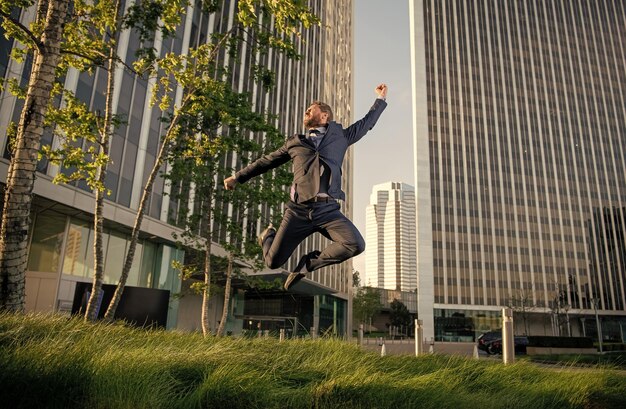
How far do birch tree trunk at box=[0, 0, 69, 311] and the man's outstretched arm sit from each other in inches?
221

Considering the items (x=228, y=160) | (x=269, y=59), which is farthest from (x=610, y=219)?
(x=228, y=160)

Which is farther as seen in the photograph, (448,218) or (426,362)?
(448,218)

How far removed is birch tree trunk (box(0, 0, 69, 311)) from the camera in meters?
6.81

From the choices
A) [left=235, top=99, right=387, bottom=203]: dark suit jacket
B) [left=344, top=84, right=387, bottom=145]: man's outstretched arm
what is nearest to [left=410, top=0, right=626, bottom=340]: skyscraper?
[left=344, top=84, right=387, bottom=145]: man's outstretched arm

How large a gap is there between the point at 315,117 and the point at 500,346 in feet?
91.0

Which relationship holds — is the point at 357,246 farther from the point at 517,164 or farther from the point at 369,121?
the point at 517,164

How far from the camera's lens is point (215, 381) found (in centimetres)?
386

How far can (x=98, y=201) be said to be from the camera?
10.3 m

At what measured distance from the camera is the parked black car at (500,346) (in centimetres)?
2659

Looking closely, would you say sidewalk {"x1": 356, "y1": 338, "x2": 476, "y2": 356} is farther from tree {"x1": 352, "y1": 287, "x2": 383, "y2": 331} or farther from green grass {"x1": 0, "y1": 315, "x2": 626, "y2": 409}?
tree {"x1": 352, "y1": 287, "x2": 383, "y2": 331}

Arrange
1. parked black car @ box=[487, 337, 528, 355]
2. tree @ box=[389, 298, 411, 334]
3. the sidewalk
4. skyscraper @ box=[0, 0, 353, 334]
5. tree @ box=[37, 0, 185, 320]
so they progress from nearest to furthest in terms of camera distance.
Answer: tree @ box=[37, 0, 185, 320], the sidewalk, skyscraper @ box=[0, 0, 353, 334], parked black car @ box=[487, 337, 528, 355], tree @ box=[389, 298, 411, 334]

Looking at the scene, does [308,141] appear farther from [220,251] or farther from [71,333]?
[220,251]

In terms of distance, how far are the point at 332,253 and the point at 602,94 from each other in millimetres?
111981

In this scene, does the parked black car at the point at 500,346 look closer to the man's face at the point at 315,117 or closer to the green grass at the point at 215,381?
the green grass at the point at 215,381
